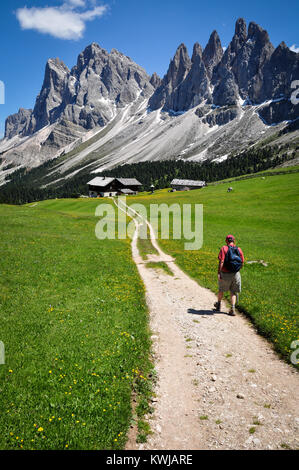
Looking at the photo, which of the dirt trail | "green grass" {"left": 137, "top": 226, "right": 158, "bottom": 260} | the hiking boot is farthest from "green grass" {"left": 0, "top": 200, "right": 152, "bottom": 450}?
"green grass" {"left": 137, "top": 226, "right": 158, "bottom": 260}

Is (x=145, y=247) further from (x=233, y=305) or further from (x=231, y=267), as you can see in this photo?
(x=231, y=267)

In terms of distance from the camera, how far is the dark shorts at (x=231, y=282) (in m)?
14.0

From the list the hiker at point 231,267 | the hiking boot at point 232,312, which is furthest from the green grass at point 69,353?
the hiker at point 231,267

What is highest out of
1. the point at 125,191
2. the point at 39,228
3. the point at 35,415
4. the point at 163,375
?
the point at 125,191

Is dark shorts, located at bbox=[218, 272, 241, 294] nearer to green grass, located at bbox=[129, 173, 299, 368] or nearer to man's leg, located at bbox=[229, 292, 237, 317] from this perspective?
man's leg, located at bbox=[229, 292, 237, 317]

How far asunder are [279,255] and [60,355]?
85.6 feet

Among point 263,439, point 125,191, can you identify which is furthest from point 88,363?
point 125,191

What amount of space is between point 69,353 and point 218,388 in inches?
224

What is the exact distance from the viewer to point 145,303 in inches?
622

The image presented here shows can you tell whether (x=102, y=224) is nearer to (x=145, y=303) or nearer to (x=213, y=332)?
(x=145, y=303)

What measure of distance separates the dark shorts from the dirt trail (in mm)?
1561

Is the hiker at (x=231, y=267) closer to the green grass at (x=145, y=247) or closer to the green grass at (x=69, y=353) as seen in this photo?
the green grass at (x=69, y=353)

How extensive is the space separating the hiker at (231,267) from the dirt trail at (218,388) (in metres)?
1.56

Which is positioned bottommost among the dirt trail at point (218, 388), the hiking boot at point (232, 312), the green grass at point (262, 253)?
the dirt trail at point (218, 388)
